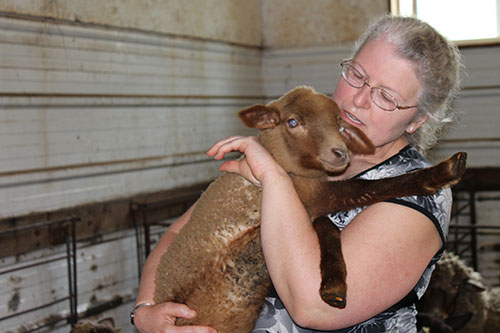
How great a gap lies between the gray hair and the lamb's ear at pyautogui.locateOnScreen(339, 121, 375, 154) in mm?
210

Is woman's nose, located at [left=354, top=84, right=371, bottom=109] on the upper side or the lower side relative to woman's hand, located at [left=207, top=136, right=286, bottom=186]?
upper

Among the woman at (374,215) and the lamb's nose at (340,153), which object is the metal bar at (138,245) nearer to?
the woman at (374,215)

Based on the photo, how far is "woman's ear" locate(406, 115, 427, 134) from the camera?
73.7 inches

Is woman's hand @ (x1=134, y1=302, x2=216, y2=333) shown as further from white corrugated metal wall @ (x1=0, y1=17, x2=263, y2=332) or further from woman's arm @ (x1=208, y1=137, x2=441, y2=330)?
white corrugated metal wall @ (x1=0, y1=17, x2=263, y2=332)

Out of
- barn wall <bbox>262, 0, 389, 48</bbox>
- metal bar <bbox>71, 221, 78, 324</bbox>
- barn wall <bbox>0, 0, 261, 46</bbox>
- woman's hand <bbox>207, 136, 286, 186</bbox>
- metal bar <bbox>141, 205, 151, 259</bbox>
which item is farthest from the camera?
barn wall <bbox>262, 0, 389, 48</bbox>

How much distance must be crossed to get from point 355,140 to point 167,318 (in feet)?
2.51

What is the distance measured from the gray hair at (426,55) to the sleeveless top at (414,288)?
0.17 metres

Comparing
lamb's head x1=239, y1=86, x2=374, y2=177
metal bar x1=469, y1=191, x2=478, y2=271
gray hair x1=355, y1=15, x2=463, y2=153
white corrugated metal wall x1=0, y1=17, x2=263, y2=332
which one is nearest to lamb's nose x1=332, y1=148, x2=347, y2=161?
lamb's head x1=239, y1=86, x2=374, y2=177

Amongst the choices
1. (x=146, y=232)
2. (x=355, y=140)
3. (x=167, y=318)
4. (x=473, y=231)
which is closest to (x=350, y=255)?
(x=355, y=140)

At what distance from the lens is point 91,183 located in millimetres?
3406

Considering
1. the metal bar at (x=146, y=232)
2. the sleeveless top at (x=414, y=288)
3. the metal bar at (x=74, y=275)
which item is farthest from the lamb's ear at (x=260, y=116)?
the metal bar at (x=146, y=232)

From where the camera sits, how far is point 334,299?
1.44 m

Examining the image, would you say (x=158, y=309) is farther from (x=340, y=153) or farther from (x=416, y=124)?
(x=416, y=124)

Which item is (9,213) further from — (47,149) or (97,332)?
(97,332)
